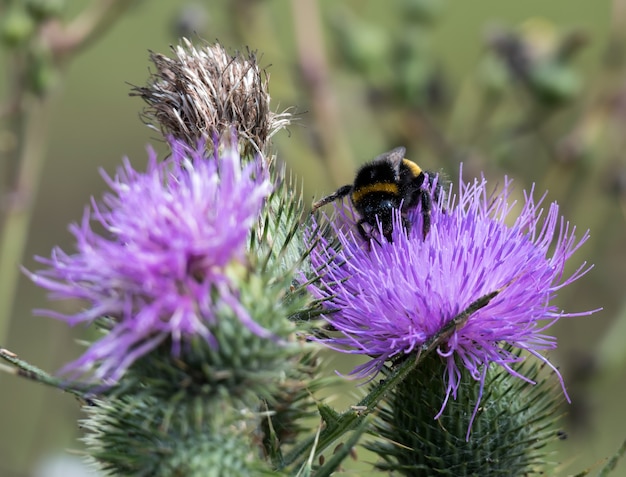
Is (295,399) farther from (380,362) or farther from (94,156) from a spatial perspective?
(94,156)

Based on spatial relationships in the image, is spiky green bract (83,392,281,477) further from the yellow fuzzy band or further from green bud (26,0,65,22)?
green bud (26,0,65,22)

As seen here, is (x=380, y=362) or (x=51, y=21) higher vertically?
(x=51, y=21)

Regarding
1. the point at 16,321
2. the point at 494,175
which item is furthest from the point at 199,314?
the point at 16,321

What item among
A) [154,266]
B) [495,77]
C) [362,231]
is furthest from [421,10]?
[154,266]

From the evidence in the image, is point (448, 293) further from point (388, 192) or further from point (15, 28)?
point (15, 28)

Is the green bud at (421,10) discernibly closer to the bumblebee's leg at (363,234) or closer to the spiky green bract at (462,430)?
the bumblebee's leg at (363,234)
